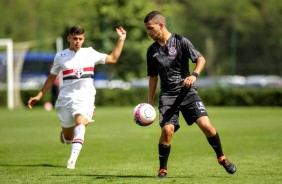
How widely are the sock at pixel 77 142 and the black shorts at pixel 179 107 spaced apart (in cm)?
172

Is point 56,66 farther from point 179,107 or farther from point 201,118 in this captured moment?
point 201,118

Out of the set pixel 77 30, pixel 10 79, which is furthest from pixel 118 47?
pixel 10 79

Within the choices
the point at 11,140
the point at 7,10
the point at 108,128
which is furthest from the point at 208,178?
the point at 7,10

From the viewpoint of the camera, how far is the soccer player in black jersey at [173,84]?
9.12 metres

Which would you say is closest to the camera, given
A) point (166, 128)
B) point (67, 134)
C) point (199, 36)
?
point (166, 128)

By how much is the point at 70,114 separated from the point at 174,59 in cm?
243

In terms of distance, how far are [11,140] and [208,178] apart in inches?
360

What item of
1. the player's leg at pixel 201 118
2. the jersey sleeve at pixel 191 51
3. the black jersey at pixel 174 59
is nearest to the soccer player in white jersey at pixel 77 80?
the black jersey at pixel 174 59

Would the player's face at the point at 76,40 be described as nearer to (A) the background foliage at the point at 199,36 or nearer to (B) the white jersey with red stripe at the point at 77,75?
(B) the white jersey with red stripe at the point at 77,75

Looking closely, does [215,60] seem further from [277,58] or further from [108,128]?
[108,128]

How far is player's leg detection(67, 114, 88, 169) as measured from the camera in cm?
1037

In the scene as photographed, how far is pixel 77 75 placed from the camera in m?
10.7

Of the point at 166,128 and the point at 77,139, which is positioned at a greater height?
the point at 166,128

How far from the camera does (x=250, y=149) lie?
1374 cm
